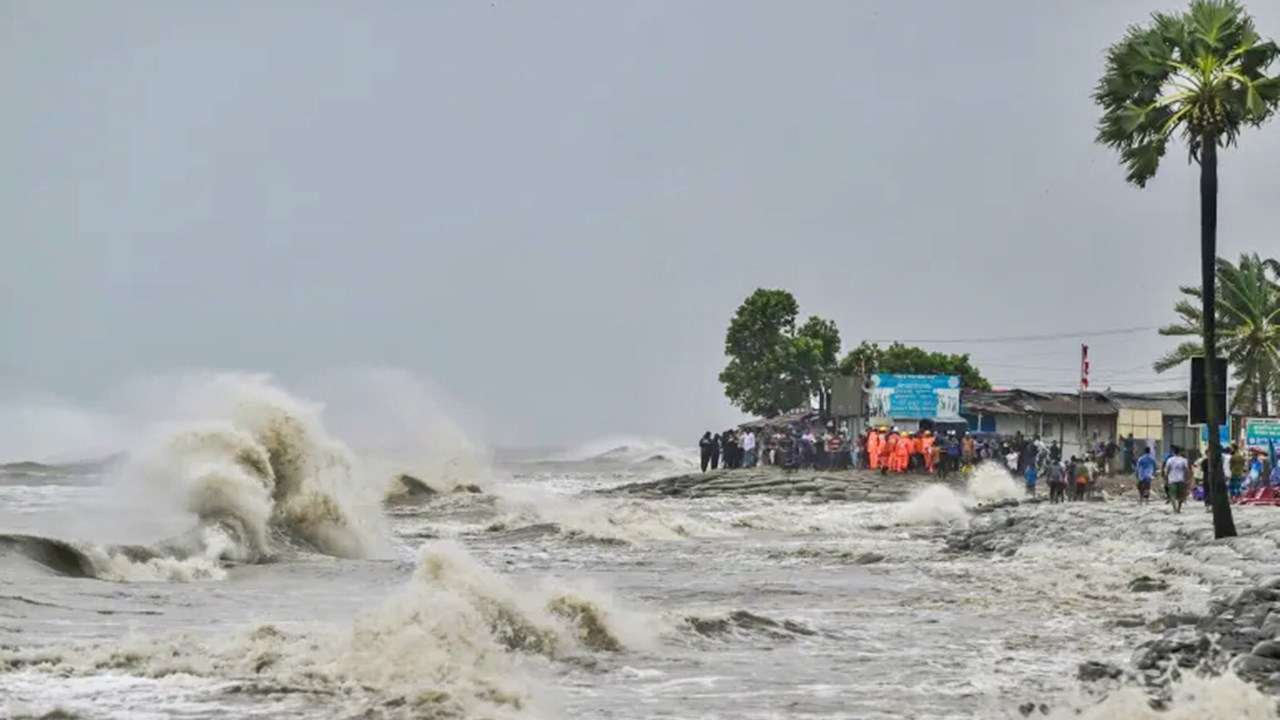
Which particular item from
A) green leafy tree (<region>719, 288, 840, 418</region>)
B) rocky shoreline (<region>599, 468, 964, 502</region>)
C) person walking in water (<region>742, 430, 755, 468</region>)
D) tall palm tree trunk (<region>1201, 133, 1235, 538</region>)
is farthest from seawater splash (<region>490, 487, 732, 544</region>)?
green leafy tree (<region>719, 288, 840, 418</region>)

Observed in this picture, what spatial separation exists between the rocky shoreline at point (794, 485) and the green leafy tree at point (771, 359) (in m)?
32.7

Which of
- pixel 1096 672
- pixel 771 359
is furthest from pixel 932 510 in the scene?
pixel 771 359

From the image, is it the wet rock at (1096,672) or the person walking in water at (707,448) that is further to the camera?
the person walking in water at (707,448)

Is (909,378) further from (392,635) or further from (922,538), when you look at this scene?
(392,635)

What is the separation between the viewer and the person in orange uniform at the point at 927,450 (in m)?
48.8

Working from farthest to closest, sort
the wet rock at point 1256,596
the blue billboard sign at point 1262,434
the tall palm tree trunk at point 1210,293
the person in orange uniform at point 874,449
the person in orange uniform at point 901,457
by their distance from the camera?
the person in orange uniform at point 874,449
the person in orange uniform at point 901,457
the blue billboard sign at point 1262,434
the tall palm tree trunk at point 1210,293
the wet rock at point 1256,596

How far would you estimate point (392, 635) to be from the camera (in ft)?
40.1

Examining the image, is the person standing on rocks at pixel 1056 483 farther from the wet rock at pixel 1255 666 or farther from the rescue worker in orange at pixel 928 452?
the wet rock at pixel 1255 666

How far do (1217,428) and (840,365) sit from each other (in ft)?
227

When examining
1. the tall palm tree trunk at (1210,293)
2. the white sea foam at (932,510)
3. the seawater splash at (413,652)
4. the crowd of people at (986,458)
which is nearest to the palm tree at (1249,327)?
the crowd of people at (986,458)

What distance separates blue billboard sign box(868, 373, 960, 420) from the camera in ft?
200

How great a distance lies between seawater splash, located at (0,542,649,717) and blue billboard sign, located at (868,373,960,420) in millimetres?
47292

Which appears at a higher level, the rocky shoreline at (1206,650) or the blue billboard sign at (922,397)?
the blue billboard sign at (922,397)

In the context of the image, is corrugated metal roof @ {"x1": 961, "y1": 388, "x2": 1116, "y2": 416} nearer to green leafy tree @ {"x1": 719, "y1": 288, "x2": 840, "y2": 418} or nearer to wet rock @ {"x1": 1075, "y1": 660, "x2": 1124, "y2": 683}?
green leafy tree @ {"x1": 719, "y1": 288, "x2": 840, "y2": 418}
